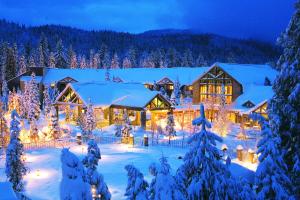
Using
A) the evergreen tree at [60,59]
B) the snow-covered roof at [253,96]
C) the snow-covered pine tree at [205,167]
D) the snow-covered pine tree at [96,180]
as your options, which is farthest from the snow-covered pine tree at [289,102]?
the evergreen tree at [60,59]

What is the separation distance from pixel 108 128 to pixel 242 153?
16.5 metres

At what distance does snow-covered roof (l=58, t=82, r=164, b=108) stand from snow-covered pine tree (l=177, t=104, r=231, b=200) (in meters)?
31.3

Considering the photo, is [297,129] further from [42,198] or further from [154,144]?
[154,144]

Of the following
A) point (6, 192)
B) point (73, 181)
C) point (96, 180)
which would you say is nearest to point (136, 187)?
point (73, 181)

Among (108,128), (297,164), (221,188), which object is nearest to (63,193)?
(221,188)

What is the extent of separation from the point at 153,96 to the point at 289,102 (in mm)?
29902

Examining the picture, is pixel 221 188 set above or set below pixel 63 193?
above

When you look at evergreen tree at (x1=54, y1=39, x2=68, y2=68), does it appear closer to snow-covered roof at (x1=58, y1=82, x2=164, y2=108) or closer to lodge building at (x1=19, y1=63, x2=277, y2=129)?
lodge building at (x1=19, y1=63, x2=277, y2=129)

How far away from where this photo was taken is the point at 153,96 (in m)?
39.6

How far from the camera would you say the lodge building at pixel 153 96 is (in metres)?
40.2

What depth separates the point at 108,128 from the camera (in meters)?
38.5

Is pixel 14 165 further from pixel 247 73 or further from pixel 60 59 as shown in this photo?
pixel 60 59

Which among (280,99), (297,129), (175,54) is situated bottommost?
(297,129)

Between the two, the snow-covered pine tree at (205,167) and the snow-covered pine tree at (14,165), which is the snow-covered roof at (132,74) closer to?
the snow-covered pine tree at (14,165)
